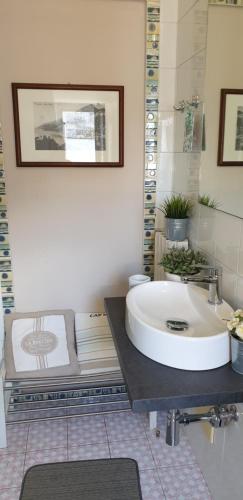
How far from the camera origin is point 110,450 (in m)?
1.91

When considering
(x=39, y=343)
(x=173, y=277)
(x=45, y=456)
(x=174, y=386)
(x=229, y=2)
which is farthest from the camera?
(x=39, y=343)

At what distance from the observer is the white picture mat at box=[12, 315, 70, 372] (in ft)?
6.91

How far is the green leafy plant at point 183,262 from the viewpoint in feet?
5.61

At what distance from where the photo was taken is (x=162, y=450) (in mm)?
1911

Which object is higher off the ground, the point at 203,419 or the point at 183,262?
the point at 183,262

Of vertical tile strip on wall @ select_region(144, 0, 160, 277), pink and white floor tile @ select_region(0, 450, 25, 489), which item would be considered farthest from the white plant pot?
pink and white floor tile @ select_region(0, 450, 25, 489)

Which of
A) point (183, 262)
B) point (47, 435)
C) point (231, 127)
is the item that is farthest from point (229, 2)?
point (47, 435)

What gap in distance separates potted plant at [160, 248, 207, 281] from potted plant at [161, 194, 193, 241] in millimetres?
162

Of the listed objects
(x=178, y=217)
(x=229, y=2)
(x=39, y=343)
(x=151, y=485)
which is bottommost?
(x=151, y=485)

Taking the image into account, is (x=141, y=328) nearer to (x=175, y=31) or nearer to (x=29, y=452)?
(x=29, y=452)

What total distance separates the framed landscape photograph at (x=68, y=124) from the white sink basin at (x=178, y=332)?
2.97 ft

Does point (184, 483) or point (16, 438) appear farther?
point (16, 438)

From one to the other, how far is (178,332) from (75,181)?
1153mm

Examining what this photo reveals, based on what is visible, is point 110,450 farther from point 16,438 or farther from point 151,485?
point 16,438
